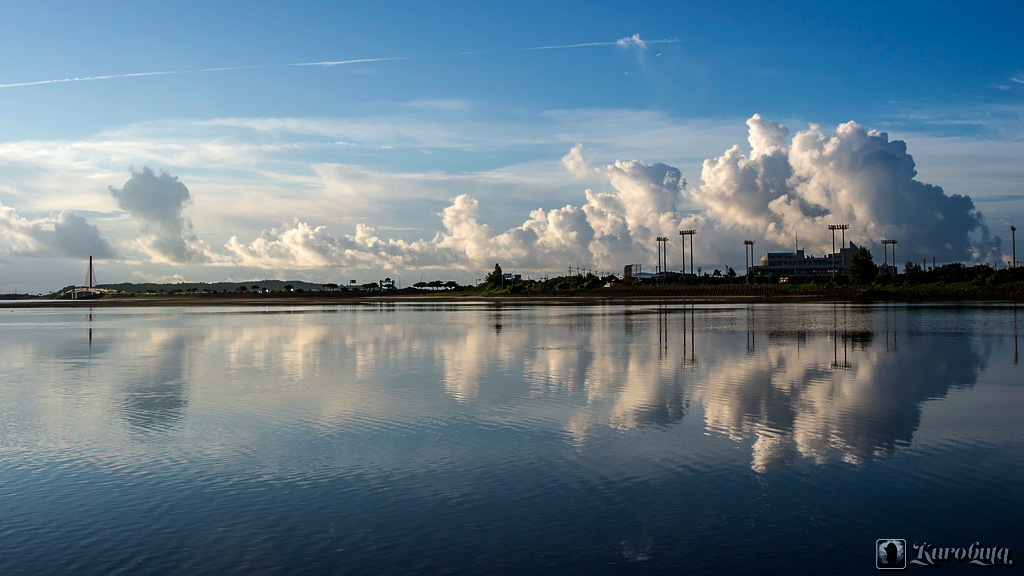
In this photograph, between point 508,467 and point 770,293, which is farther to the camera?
point 770,293

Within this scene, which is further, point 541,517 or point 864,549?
point 541,517

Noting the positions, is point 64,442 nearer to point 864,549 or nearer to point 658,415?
point 658,415

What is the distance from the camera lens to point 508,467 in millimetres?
12781

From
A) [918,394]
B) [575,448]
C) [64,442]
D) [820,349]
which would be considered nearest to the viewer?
[575,448]

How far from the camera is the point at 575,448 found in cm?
1412

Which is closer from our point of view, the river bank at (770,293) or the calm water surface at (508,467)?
the calm water surface at (508,467)

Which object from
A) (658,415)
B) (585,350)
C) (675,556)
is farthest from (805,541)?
(585,350)

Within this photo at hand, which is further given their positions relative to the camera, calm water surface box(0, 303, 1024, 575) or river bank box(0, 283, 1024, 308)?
river bank box(0, 283, 1024, 308)

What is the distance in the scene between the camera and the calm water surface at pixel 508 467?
358 inches

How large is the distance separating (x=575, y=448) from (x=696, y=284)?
16925cm

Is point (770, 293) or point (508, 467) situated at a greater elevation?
point (770, 293)

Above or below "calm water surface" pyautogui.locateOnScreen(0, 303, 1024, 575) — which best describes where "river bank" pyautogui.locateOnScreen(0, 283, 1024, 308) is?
above

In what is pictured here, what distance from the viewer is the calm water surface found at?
909 centimetres

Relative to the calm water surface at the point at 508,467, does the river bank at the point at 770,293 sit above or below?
above
